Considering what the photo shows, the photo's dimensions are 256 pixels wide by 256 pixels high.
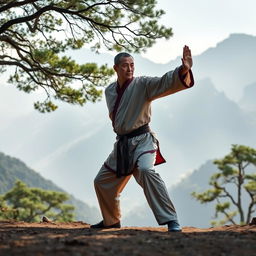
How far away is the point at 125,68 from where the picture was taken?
4484mm

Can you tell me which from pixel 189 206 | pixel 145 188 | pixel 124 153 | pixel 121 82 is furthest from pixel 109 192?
pixel 189 206

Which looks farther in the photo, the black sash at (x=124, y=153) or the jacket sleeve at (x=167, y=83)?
the black sash at (x=124, y=153)

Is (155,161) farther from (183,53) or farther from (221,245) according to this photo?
(221,245)

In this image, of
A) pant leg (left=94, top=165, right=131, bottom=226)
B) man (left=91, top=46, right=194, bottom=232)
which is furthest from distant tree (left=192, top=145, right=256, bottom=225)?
man (left=91, top=46, right=194, bottom=232)

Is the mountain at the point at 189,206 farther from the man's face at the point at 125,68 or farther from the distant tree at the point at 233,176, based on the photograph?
the man's face at the point at 125,68

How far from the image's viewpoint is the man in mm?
4078

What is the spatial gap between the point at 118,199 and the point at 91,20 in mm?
3937

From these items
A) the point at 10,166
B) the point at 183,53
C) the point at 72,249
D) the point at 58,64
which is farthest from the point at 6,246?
the point at 10,166

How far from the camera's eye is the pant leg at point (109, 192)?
4.59m

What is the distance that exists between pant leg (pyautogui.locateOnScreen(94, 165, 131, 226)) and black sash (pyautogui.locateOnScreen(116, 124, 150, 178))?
0.50 feet

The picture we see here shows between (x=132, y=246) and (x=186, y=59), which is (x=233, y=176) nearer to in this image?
(x=186, y=59)

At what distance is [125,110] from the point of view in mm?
4355

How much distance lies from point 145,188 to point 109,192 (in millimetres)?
654

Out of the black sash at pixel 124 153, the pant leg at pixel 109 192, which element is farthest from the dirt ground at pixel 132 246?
the pant leg at pixel 109 192
